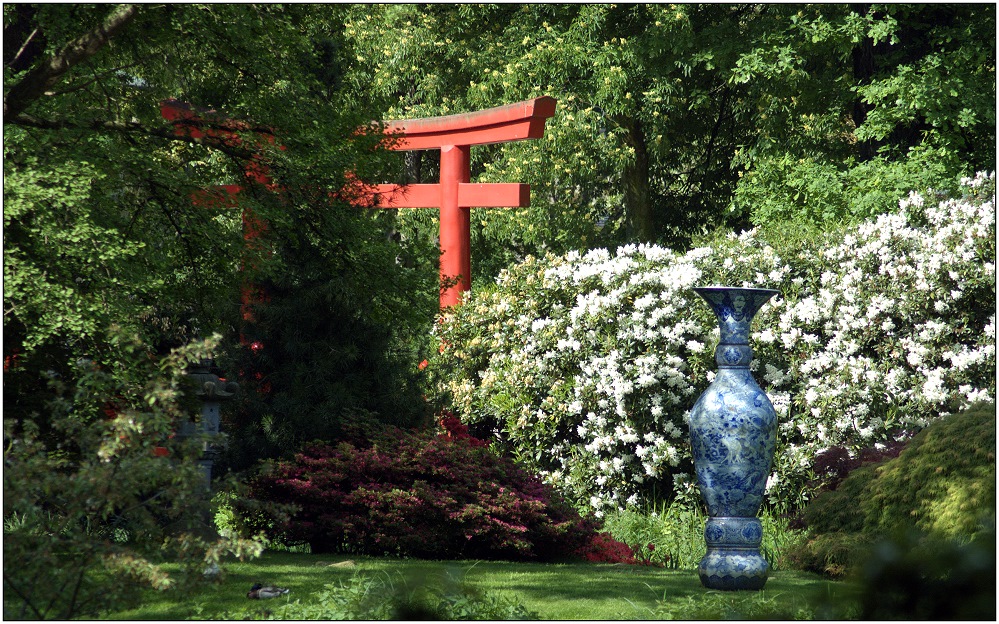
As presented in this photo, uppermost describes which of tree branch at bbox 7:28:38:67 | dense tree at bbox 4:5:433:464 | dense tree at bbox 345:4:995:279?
dense tree at bbox 345:4:995:279

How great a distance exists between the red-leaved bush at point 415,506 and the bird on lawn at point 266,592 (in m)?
1.60

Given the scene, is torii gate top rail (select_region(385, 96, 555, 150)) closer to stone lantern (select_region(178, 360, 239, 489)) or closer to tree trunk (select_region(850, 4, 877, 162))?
stone lantern (select_region(178, 360, 239, 489))

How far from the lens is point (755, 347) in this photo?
970 cm

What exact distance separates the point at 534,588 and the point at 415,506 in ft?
4.55

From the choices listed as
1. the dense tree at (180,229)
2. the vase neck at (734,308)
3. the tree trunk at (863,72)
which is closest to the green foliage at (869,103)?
the tree trunk at (863,72)

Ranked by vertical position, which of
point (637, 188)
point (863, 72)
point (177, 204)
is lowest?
point (177, 204)

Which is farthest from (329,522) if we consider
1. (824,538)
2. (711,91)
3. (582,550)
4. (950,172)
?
(711,91)

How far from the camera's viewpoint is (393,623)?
4934 mm

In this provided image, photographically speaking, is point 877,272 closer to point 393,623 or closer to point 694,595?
point 694,595

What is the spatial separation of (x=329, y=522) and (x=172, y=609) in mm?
2076

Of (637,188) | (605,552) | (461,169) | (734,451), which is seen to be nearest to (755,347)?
(605,552)

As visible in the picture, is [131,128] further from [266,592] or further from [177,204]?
[266,592]

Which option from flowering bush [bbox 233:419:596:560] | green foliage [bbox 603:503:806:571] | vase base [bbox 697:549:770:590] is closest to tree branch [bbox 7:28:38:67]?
flowering bush [bbox 233:419:596:560]

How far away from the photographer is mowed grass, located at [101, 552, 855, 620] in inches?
223
